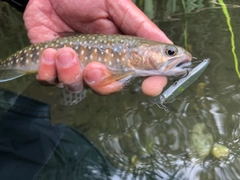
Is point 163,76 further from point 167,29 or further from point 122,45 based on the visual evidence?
point 167,29

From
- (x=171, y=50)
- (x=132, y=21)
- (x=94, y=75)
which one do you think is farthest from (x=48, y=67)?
(x=171, y=50)

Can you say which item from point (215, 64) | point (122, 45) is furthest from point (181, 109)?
point (122, 45)

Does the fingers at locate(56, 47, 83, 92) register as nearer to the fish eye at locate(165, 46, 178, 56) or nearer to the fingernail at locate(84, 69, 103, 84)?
the fingernail at locate(84, 69, 103, 84)

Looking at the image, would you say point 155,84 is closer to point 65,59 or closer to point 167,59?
point 167,59

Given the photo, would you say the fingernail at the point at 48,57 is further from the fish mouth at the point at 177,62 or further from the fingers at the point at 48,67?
the fish mouth at the point at 177,62

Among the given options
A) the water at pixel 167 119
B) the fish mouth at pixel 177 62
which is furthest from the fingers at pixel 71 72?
the water at pixel 167 119

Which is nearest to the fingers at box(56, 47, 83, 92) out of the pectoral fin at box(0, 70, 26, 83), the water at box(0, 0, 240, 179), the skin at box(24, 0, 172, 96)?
the skin at box(24, 0, 172, 96)
